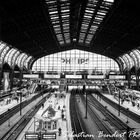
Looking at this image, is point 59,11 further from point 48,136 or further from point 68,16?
point 48,136

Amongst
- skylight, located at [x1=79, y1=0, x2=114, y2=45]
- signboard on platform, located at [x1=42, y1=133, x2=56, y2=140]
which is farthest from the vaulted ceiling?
signboard on platform, located at [x1=42, y1=133, x2=56, y2=140]

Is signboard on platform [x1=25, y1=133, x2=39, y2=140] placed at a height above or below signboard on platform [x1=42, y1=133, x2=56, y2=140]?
above

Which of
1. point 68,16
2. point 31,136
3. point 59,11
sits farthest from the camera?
point 68,16

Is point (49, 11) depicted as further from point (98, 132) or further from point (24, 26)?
point (98, 132)

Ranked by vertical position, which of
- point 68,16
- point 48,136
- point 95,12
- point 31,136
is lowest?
point 48,136

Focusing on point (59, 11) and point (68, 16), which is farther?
point (68, 16)

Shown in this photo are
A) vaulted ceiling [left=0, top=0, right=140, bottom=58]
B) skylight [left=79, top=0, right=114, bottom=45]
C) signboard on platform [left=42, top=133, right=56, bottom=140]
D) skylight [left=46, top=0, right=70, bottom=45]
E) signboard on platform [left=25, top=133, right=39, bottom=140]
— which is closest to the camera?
signboard on platform [left=25, top=133, right=39, bottom=140]

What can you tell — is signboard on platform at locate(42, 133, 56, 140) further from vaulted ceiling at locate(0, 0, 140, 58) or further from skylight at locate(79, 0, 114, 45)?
skylight at locate(79, 0, 114, 45)

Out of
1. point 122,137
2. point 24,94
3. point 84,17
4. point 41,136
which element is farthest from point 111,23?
point 24,94

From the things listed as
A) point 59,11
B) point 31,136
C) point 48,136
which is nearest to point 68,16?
point 59,11

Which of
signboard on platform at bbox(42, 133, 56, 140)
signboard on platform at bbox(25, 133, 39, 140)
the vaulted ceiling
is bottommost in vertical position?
signboard on platform at bbox(42, 133, 56, 140)

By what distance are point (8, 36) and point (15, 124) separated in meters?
16.4

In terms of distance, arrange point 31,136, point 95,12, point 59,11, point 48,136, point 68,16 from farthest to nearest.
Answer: point 68,16 < point 95,12 < point 59,11 < point 48,136 < point 31,136

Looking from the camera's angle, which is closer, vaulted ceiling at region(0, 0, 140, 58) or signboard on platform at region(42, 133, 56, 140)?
signboard on platform at region(42, 133, 56, 140)
